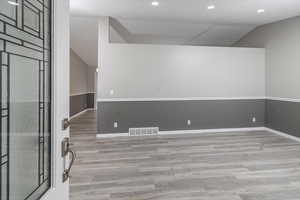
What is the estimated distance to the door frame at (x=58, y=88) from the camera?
3.45ft

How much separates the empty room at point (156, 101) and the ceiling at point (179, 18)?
3cm

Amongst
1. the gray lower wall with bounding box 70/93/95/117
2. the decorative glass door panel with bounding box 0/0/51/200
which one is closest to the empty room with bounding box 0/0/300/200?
the decorative glass door panel with bounding box 0/0/51/200

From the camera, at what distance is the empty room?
94 centimetres

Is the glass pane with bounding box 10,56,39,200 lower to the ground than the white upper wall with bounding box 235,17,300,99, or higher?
lower

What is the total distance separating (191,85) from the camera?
19.3 ft

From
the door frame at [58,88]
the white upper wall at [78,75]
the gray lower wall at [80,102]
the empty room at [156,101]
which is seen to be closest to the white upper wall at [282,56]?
the empty room at [156,101]

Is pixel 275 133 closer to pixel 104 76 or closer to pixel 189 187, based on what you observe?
pixel 189 187

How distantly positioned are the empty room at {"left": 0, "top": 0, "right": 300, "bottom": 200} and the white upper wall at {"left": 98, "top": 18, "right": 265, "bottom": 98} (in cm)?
3

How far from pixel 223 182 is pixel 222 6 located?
3482mm

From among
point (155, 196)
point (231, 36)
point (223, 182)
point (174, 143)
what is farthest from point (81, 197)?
point (231, 36)

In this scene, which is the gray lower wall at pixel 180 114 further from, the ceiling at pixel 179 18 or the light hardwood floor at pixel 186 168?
the ceiling at pixel 179 18

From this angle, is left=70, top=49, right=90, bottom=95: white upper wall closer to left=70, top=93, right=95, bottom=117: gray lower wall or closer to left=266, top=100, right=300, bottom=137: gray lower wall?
left=70, top=93, right=95, bottom=117: gray lower wall

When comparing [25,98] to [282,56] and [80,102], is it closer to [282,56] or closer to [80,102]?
[282,56]

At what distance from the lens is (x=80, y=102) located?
31.4 feet
